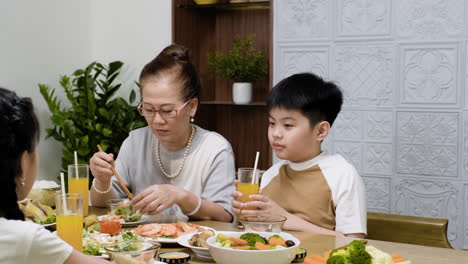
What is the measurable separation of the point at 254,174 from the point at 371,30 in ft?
5.10

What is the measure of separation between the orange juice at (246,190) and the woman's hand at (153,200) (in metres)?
0.24

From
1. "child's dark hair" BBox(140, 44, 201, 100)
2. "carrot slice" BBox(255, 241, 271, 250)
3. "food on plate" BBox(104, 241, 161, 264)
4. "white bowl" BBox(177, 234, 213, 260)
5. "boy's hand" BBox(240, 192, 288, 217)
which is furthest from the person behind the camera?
"child's dark hair" BBox(140, 44, 201, 100)

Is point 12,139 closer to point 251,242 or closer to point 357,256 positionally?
point 251,242

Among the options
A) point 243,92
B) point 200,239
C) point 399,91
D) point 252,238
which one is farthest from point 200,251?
point 243,92

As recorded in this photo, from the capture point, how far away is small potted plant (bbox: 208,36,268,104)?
3.66 m

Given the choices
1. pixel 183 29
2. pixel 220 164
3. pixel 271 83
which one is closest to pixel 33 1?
pixel 183 29

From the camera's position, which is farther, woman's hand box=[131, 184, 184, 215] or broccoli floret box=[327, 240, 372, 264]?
woman's hand box=[131, 184, 184, 215]

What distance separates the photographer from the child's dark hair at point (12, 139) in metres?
1.10

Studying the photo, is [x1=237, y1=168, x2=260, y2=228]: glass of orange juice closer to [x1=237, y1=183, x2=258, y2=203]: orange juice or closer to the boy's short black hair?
[x1=237, y1=183, x2=258, y2=203]: orange juice

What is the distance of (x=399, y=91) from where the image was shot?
9.97ft

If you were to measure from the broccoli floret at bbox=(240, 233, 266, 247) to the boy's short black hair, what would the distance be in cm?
75

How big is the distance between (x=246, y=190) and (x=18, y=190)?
82 cm

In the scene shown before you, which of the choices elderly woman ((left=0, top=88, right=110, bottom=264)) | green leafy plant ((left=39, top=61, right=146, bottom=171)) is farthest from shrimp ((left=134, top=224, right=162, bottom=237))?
green leafy plant ((left=39, top=61, right=146, bottom=171))

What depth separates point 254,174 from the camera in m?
1.84
